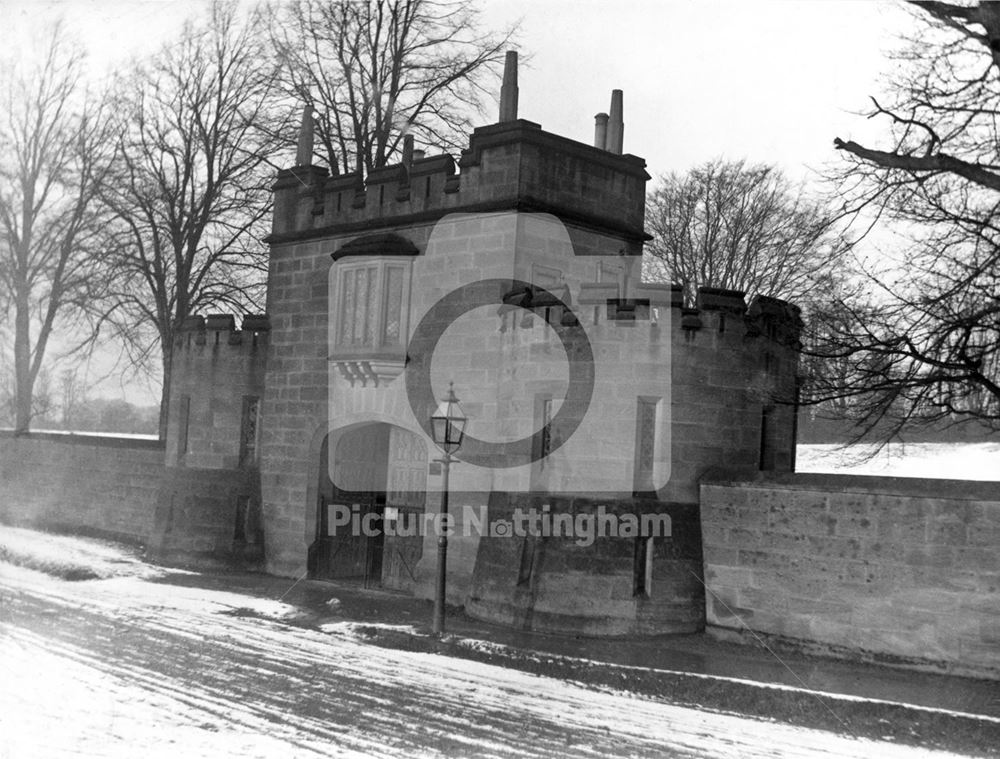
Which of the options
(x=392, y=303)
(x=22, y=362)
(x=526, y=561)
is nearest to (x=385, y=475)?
(x=392, y=303)

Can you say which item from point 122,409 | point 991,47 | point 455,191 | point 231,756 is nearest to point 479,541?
point 455,191

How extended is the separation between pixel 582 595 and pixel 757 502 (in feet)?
9.71

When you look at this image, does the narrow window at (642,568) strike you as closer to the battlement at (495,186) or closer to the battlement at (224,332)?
the battlement at (495,186)

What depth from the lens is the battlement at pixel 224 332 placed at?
20422 mm

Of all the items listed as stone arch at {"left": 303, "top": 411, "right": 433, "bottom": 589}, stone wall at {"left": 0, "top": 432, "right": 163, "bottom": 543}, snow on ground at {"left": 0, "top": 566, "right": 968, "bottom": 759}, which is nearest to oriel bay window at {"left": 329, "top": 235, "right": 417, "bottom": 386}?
stone arch at {"left": 303, "top": 411, "right": 433, "bottom": 589}

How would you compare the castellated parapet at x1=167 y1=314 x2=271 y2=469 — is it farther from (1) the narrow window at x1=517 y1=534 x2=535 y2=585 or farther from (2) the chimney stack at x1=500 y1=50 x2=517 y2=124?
(1) the narrow window at x1=517 y1=534 x2=535 y2=585

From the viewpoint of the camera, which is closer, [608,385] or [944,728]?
A: [944,728]

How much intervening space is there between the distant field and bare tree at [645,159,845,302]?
497 centimetres

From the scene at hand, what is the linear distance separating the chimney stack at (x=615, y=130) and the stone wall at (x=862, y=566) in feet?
25.2

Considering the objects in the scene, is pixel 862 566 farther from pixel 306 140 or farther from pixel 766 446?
pixel 306 140

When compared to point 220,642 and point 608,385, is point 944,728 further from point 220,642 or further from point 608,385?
point 220,642

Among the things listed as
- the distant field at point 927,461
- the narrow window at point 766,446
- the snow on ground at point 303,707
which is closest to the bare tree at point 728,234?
the distant field at point 927,461

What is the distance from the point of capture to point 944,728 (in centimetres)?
989

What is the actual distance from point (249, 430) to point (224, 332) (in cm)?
224
